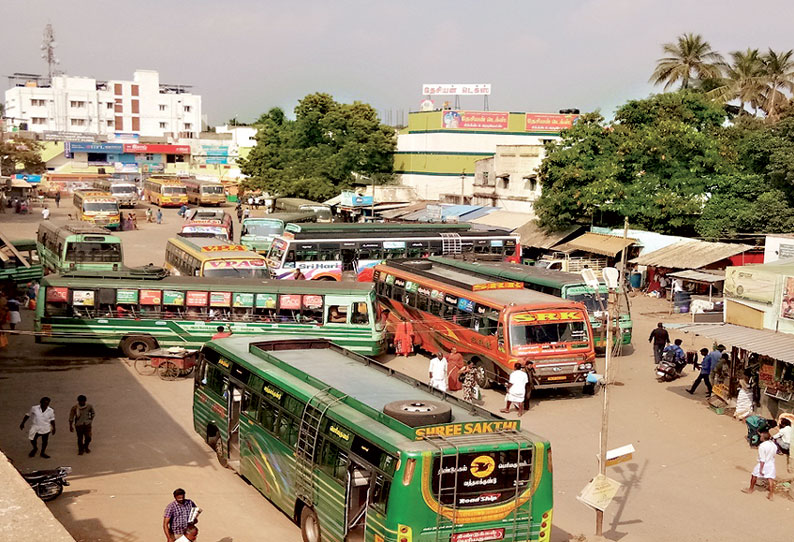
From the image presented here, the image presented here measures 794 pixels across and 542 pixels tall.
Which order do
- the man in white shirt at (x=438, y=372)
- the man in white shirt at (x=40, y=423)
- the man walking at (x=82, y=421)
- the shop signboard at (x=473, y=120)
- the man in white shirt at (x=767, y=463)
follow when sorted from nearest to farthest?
the man in white shirt at (x=767, y=463), the man in white shirt at (x=40, y=423), the man walking at (x=82, y=421), the man in white shirt at (x=438, y=372), the shop signboard at (x=473, y=120)

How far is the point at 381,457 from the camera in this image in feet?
31.5

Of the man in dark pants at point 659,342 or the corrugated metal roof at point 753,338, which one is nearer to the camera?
the corrugated metal roof at point 753,338

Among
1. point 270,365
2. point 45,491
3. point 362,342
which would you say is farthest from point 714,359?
point 45,491

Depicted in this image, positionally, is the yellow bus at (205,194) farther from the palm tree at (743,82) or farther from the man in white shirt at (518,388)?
the man in white shirt at (518,388)

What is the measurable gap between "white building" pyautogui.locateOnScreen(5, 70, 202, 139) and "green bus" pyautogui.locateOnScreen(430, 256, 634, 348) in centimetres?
10328

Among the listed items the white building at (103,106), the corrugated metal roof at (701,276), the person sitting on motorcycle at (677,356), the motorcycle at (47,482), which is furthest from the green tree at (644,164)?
the white building at (103,106)

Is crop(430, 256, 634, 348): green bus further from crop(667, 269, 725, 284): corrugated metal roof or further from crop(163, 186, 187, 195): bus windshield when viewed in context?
crop(163, 186, 187, 195): bus windshield

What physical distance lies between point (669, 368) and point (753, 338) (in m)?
4.01

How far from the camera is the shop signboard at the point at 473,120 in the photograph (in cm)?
6059

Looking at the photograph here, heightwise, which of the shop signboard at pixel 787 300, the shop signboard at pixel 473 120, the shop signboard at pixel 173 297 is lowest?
the shop signboard at pixel 173 297

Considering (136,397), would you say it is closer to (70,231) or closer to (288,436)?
(288,436)

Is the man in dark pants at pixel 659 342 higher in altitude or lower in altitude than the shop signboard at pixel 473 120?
lower

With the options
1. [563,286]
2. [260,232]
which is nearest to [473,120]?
[260,232]

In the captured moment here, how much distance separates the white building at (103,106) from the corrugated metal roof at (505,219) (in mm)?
85460
